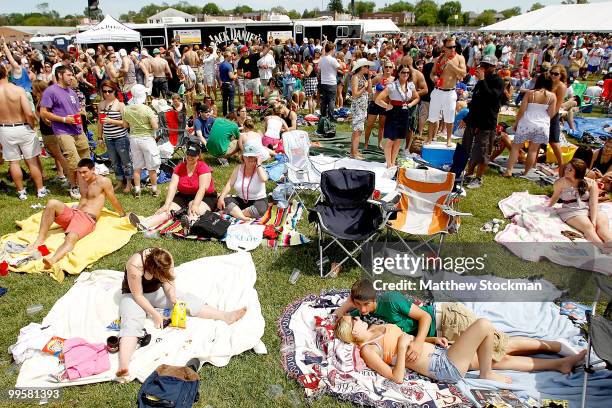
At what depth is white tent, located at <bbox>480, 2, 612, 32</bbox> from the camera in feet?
63.9

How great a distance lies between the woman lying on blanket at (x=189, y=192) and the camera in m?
5.60

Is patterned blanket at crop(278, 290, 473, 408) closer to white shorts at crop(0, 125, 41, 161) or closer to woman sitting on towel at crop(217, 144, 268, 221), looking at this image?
→ woman sitting on towel at crop(217, 144, 268, 221)

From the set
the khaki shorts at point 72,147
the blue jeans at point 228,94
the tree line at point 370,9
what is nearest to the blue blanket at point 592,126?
the blue jeans at point 228,94

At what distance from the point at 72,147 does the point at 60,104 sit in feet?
2.12

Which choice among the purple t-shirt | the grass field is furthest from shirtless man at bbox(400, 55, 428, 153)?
the purple t-shirt

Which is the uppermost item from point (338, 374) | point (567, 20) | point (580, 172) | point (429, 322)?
point (567, 20)

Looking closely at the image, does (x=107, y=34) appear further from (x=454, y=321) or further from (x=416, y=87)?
(x=454, y=321)

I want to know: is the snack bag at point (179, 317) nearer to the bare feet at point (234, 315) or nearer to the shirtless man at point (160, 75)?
the bare feet at point (234, 315)

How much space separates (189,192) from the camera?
5816 millimetres

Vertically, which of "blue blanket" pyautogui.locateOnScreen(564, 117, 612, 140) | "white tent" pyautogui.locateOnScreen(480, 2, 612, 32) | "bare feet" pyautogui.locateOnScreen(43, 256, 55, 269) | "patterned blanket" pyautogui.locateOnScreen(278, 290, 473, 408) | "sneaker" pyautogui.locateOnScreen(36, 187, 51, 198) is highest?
"white tent" pyautogui.locateOnScreen(480, 2, 612, 32)

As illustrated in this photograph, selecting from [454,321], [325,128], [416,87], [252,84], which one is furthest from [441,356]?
[252,84]

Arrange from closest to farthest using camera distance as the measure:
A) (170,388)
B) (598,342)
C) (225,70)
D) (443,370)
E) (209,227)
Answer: (598,342)
(170,388)
(443,370)
(209,227)
(225,70)

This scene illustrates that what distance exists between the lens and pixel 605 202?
20.0ft

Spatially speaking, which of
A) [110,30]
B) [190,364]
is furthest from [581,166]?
[110,30]
